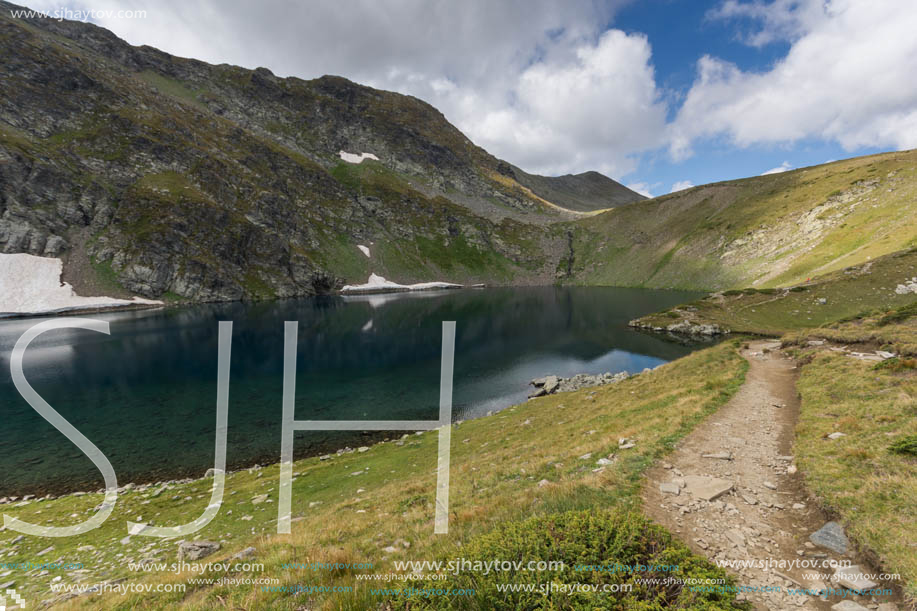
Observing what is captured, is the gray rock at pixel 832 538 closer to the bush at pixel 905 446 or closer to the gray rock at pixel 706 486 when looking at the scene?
the gray rock at pixel 706 486

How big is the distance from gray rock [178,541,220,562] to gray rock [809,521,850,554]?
1503cm

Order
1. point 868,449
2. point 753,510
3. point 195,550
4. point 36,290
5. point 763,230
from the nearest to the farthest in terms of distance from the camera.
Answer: point 753,510, point 868,449, point 195,550, point 36,290, point 763,230

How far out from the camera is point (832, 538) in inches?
264

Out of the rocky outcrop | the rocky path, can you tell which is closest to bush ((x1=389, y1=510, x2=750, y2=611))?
the rocky path

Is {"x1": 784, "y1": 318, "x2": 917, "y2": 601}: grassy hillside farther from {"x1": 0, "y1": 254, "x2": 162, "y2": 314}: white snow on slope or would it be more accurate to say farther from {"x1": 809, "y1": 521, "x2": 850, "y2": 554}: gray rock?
{"x1": 0, "y1": 254, "x2": 162, "y2": 314}: white snow on slope

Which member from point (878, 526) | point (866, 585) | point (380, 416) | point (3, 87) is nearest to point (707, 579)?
point (866, 585)

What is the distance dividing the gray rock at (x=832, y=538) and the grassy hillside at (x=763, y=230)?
306 ft

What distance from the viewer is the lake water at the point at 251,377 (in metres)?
24.0

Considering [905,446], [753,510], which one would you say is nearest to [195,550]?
[753,510]

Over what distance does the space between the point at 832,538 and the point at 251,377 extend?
160ft

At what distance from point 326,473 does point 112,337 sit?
75.2 m

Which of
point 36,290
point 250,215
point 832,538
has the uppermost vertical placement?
point 250,215

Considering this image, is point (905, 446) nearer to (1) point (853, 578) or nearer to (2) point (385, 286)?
(1) point (853, 578)

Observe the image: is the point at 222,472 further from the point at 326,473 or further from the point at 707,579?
the point at 707,579
